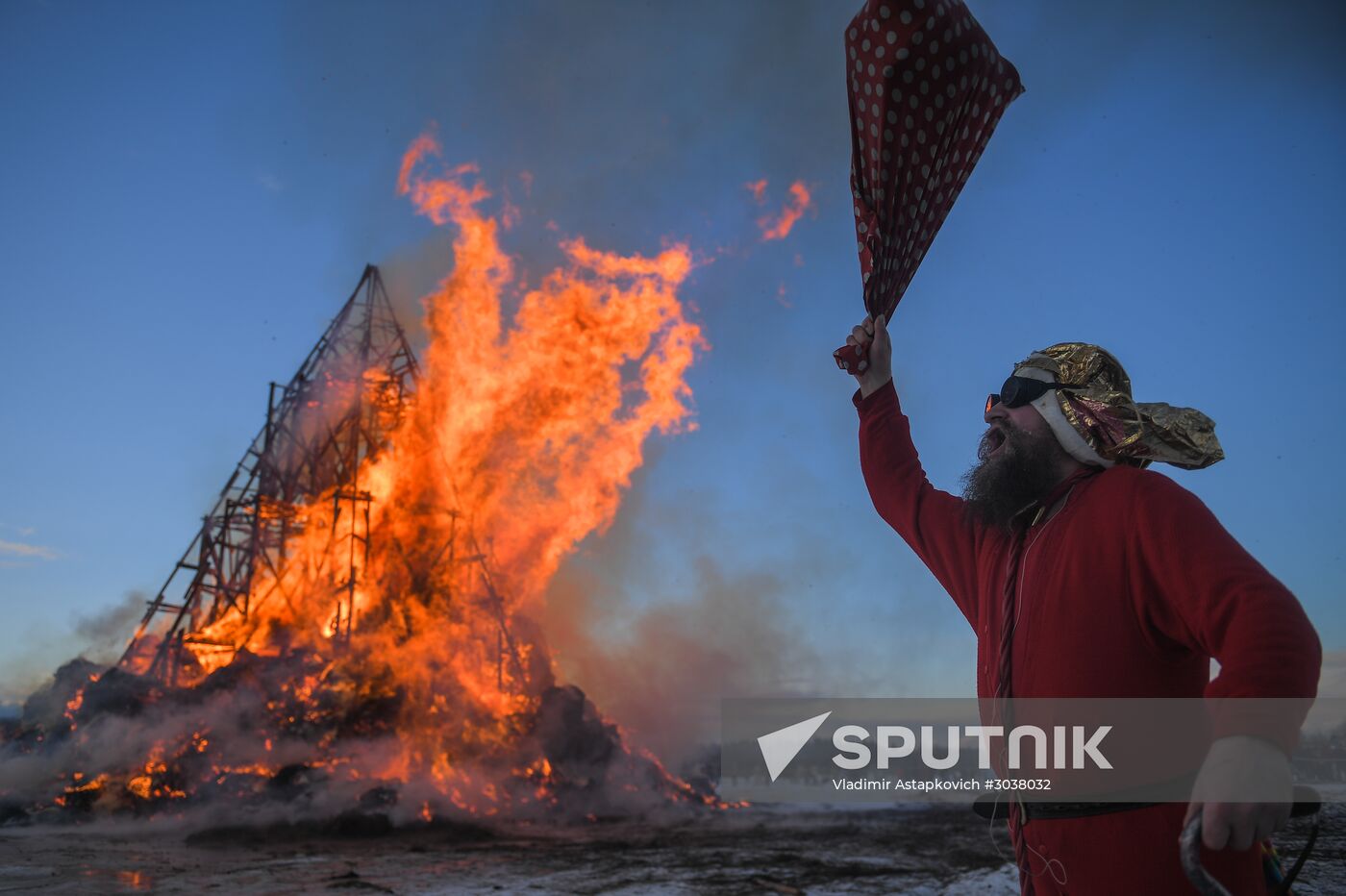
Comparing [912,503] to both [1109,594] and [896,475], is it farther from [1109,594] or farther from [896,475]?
[1109,594]

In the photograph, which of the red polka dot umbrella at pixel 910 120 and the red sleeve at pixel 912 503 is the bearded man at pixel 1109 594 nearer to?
the red sleeve at pixel 912 503

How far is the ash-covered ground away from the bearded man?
9.93ft

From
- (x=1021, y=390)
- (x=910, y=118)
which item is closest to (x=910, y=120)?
(x=910, y=118)

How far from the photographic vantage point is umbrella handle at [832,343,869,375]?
319cm

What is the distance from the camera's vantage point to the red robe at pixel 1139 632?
177 cm

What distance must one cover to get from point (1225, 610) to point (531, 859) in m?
12.0

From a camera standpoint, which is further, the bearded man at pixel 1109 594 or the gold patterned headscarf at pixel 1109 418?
the gold patterned headscarf at pixel 1109 418

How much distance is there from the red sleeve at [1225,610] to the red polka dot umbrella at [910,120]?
1.32 metres

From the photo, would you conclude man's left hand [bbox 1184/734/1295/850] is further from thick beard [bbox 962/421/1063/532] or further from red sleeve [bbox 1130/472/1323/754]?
thick beard [bbox 962/421/1063/532]

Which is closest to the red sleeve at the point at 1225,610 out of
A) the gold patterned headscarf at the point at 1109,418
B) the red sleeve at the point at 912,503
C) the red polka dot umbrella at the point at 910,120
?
the gold patterned headscarf at the point at 1109,418

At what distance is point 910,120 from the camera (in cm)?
311

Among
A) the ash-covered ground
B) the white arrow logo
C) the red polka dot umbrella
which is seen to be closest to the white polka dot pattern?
the red polka dot umbrella

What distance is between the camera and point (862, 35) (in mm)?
3109

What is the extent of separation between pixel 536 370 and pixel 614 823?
12.1m
